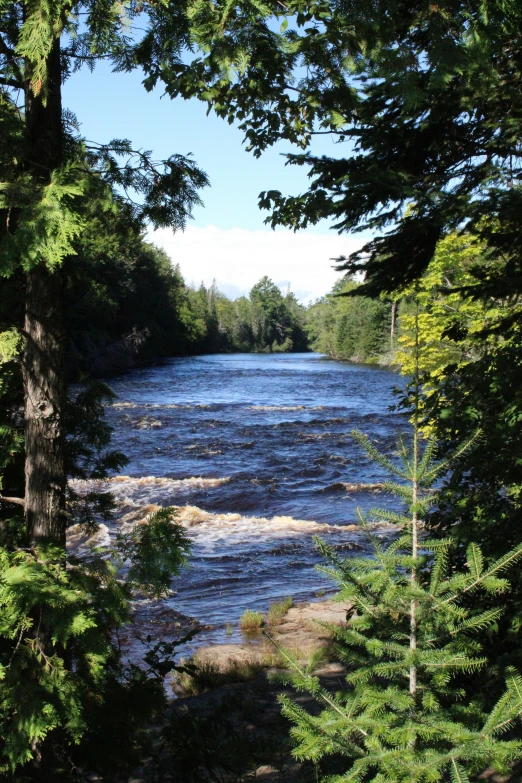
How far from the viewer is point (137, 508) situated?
13.6 meters

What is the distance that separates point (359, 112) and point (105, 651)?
4.76m

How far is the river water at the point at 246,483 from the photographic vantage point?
10289mm

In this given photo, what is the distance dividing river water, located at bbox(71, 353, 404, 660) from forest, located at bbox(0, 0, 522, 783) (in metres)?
1.22

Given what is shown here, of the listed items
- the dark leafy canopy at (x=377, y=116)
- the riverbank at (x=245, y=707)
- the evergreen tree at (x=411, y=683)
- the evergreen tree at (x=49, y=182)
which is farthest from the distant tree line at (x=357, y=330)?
Answer: the evergreen tree at (x=411, y=683)

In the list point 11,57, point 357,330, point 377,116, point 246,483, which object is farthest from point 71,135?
point 357,330

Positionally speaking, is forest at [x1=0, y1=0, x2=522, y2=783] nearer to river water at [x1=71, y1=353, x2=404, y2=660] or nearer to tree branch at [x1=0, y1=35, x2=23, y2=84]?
tree branch at [x1=0, y1=35, x2=23, y2=84]

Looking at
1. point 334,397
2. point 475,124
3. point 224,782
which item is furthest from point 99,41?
point 334,397

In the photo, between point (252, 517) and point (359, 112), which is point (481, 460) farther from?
point (252, 517)

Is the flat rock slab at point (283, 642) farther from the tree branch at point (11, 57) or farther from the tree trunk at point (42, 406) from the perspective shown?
the tree branch at point (11, 57)

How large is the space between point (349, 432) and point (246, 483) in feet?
40.3

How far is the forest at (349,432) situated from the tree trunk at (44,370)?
0.04 feet

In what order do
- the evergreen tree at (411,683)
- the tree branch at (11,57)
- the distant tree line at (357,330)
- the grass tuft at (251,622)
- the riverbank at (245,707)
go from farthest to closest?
the distant tree line at (357,330), the grass tuft at (251,622), the riverbank at (245,707), the tree branch at (11,57), the evergreen tree at (411,683)

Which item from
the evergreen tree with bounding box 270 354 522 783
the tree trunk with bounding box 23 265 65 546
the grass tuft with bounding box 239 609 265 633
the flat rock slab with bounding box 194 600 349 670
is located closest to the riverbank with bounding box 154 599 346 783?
the flat rock slab with bounding box 194 600 349 670

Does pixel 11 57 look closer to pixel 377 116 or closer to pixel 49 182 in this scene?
pixel 49 182
